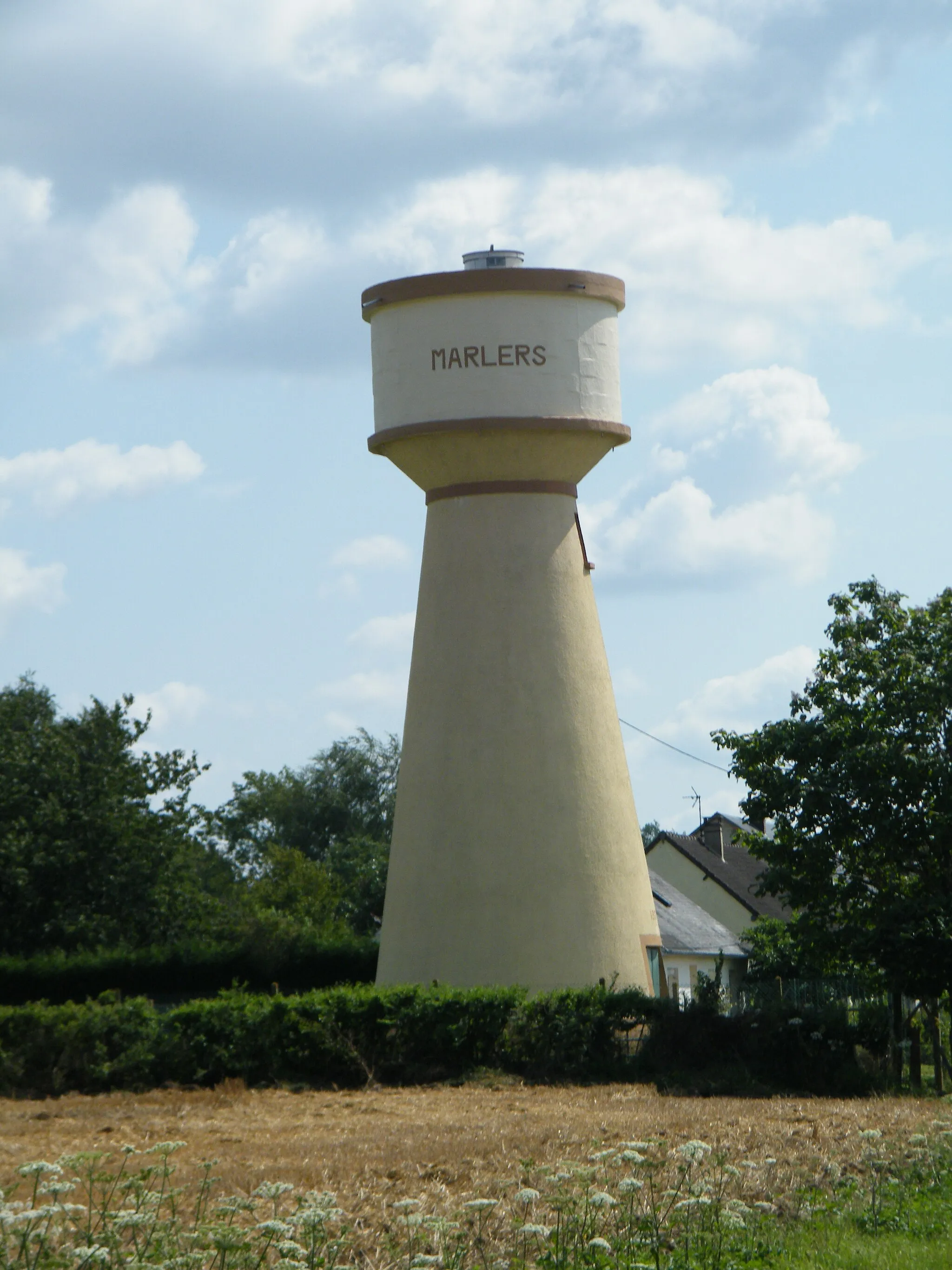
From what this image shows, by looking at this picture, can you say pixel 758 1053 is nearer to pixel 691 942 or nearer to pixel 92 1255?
pixel 92 1255

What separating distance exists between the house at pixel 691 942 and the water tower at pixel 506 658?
1814cm

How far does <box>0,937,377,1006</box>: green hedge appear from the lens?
1216 inches

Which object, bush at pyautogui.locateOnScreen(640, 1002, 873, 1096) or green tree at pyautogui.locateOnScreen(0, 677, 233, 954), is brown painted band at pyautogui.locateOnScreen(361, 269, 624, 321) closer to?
bush at pyautogui.locateOnScreen(640, 1002, 873, 1096)

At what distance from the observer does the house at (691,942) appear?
1727 inches

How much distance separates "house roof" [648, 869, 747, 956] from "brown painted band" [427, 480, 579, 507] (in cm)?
1997

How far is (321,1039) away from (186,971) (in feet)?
38.7

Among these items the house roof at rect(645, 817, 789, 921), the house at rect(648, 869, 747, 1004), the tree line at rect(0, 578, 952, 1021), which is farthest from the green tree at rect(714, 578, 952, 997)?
the house roof at rect(645, 817, 789, 921)

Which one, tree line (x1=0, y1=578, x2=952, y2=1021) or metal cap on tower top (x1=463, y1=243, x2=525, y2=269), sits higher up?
metal cap on tower top (x1=463, y1=243, x2=525, y2=269)

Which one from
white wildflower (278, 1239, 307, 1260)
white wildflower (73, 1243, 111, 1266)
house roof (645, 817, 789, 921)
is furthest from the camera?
house roof (645, 817, 789, 921)

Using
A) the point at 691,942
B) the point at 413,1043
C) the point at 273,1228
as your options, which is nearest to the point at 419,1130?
the point at 413,1043

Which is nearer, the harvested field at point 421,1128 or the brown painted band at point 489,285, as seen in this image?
the harvested field at point 421,1128

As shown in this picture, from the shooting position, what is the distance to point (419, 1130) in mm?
15500

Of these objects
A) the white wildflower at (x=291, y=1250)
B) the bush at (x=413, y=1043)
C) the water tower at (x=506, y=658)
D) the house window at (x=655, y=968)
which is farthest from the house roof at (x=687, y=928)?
the white wildflower at (x=291, y=1250)

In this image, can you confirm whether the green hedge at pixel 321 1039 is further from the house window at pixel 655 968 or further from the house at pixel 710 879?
the house at pixel 710 879
